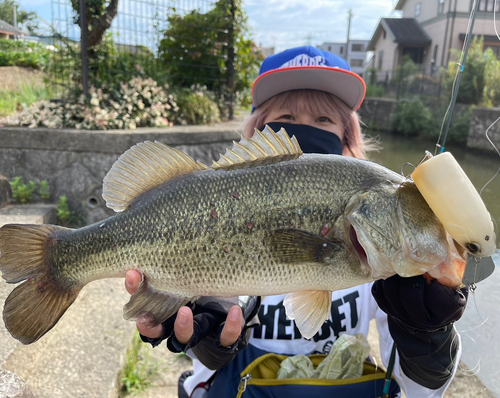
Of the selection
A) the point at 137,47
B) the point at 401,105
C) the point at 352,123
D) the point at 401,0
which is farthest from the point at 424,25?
the point at 352,123

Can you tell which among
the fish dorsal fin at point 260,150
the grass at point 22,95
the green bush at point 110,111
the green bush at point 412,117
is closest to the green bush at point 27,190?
the green bush at point 110,111

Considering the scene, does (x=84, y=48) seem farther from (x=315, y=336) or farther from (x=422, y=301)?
(x=422, y=301)

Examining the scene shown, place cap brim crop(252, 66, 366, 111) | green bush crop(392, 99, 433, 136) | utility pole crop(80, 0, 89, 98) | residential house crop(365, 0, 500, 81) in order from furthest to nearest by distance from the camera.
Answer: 1. residential house crop(365, 0, 500, 81)
2. green bush crop(392, 99, 433, 136)
3. utility pole crop(80, 0, 89, 98)
4. cap brim crop(252, 66, 366, 111)

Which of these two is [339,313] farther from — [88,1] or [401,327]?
[88,1]

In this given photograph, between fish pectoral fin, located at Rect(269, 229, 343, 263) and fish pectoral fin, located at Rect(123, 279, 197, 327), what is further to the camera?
fish pectoral fin, located at Rect(123, 279, 197, 327)

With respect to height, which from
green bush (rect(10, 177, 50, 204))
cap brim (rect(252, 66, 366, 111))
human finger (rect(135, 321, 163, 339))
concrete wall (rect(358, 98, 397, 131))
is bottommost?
concrete wall (rect(358, 98, 397, 131))

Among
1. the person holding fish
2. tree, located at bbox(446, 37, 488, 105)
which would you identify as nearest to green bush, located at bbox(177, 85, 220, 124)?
the person holding fish

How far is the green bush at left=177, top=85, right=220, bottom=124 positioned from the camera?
19.2ft

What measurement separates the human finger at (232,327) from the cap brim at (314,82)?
1279mm

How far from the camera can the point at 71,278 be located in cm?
138

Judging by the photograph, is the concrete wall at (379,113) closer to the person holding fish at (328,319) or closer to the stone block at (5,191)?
the stone block at (5,191)

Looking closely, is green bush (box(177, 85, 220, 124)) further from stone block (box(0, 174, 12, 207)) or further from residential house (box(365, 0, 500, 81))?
residential house (box(365, 0, 500, 81))

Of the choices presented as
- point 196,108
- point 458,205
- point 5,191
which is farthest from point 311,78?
point 196,108

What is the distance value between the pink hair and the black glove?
3.43ft
